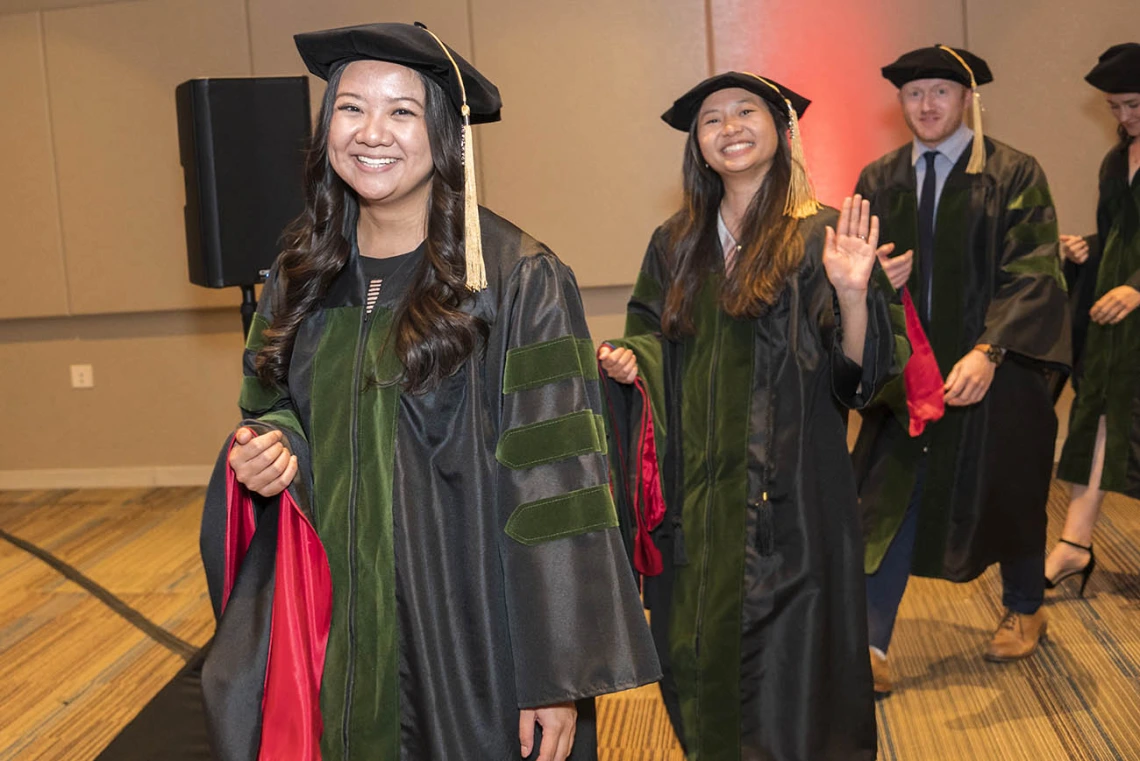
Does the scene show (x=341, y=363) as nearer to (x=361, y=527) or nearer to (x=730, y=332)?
(x=361, y=527)

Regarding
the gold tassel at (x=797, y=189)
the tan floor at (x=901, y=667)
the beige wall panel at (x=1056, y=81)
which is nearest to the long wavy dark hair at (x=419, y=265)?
the gold tassel at (x=797, y=189)

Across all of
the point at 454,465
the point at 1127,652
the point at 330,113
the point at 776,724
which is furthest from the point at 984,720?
the point at 330,113

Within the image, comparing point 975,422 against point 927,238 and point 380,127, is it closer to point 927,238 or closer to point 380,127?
point 927,238

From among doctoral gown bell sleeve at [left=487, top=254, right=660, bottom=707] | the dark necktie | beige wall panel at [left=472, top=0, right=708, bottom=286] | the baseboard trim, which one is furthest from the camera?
the baseboard trim

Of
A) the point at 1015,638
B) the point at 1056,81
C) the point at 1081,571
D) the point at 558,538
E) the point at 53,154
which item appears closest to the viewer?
the point at 558,538

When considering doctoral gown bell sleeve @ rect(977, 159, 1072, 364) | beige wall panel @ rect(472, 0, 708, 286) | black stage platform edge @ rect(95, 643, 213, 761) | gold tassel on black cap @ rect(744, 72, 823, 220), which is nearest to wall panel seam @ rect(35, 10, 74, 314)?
beige wall panel @ rect(472, 0, 708, 286)

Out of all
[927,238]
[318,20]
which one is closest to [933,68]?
[927,238]

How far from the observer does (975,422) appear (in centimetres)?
357

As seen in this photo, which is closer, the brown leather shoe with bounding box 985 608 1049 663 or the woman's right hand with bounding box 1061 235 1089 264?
the brown leather shoe with bounding box 985 608 1049 663

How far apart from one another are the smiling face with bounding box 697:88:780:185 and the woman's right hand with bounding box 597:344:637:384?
1.58ft

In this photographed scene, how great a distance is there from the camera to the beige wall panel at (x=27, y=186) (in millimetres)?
6207

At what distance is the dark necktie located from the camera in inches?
142

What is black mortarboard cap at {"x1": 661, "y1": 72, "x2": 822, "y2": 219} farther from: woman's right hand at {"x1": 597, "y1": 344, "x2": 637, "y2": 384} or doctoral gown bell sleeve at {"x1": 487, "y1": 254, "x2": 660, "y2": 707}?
doctoral gown bell sleeve at {"x1": 487, "y1": 254, "x2": 660, "y2": 707}

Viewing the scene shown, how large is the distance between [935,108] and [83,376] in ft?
15.5
